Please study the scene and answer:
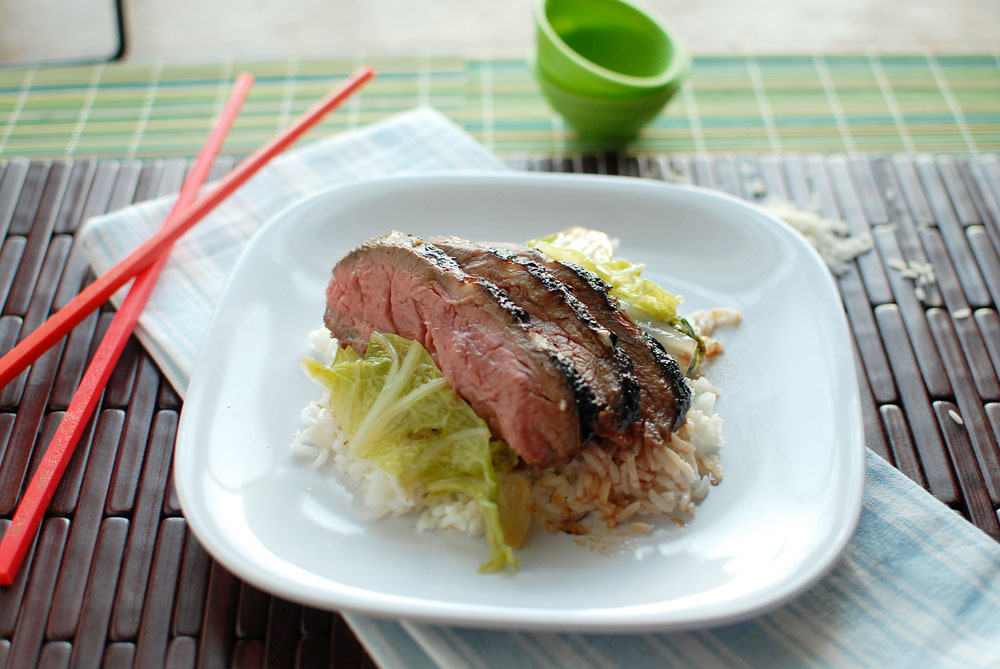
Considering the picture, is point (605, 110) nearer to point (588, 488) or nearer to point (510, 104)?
point (510, 104)

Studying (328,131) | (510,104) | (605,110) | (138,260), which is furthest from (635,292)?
(328,131)

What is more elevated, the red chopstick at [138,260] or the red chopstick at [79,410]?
the red chopstick at [138,260]

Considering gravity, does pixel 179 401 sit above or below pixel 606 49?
below

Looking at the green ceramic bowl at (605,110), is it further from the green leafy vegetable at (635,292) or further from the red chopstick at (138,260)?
the green leafy vegetable at (635,292)

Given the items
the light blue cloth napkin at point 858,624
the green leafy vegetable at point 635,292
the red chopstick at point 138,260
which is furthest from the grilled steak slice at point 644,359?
the red chopstick at point 138,260

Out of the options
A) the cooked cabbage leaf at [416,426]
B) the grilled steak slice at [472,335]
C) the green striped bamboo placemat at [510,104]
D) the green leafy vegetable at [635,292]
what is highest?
the grilled steak slice at [472,335]
